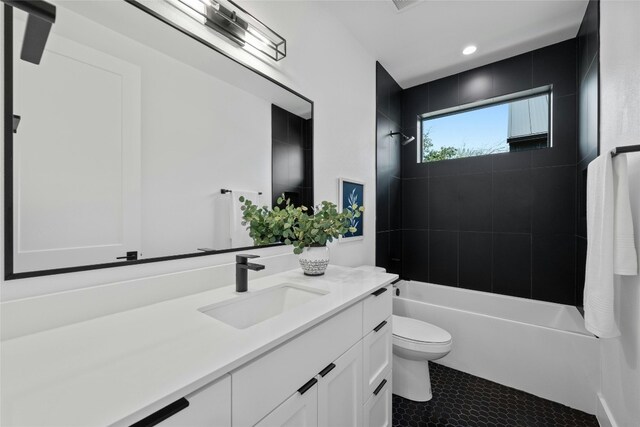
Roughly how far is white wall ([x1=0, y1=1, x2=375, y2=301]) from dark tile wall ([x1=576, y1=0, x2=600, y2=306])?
59.1 inches

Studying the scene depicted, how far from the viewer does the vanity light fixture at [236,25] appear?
1118 millimetres

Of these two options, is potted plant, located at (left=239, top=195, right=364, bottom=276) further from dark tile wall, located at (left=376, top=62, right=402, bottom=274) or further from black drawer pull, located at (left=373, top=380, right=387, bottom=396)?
dark tile wall, located at (left=376, top=62, right=402, bottom=274)

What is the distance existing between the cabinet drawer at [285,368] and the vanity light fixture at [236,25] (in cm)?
130

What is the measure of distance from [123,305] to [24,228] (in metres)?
0.34

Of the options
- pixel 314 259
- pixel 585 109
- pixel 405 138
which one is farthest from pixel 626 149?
pixel 405 138

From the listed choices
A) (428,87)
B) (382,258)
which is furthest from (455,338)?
(428,87)

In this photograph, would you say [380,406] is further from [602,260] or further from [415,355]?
[602,260]

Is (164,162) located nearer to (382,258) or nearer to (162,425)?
(162,425)

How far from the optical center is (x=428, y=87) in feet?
9.70

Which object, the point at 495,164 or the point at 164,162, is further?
the point at 495,164

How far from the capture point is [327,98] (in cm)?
192

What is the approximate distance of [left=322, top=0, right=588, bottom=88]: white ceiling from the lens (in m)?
1.92

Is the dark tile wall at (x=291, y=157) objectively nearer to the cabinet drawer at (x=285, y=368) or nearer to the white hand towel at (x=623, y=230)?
the cabinet drawer at (x=285, y=368)

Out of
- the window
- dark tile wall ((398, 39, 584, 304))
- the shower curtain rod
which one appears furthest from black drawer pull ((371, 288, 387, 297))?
the window
